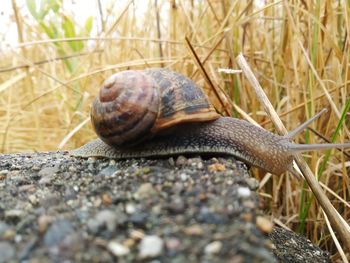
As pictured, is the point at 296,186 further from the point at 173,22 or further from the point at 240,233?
the point at 240,233

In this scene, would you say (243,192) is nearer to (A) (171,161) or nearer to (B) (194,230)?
(B) (194,230)

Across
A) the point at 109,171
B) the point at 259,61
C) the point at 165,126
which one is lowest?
the point at 109,171

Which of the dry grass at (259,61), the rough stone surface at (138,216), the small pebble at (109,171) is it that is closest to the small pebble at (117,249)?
the rough stone surface at (138,216)

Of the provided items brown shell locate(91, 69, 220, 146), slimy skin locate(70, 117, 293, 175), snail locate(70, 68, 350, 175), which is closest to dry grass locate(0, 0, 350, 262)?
slimy skin locate(70, 117, 293, 175)

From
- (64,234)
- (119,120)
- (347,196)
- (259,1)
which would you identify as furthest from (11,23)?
(64,234)

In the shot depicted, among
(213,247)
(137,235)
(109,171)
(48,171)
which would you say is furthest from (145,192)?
(48,171)

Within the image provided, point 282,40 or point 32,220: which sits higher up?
point 282,40

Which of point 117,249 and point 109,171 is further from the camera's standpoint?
point 109,171
